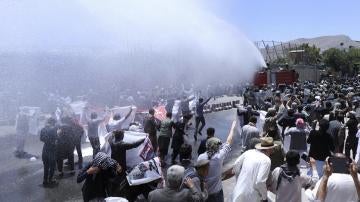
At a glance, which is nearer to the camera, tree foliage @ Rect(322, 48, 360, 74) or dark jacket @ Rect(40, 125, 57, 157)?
dark jacket @ Rect(40, 125, 57, 157)

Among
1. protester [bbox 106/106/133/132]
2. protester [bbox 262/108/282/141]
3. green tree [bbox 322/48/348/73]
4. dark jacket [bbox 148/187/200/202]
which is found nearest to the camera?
dark jacket [bbox 148/187/200/202]

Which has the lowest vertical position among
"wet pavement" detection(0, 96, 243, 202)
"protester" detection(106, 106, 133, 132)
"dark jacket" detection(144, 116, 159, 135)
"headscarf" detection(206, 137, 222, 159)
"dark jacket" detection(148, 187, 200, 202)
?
"wet pavement" detection(0, 96, 243, 202)

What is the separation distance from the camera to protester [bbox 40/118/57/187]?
9836 mm

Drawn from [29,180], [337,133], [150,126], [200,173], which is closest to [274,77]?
[150,126]

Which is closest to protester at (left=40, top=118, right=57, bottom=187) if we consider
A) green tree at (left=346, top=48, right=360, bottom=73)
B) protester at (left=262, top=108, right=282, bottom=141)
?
protester at (left=262, top=108, right=282, bottom=141)

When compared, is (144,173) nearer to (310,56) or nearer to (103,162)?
(103,162)

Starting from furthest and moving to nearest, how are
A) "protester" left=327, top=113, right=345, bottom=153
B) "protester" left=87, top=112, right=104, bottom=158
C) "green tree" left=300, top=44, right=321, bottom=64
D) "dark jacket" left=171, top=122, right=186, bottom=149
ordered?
"green tree" left=300, top=44, right=321, bottom=64 < "protester" left=87, top=112, right=104, bottom=158 < "dark jacket" left=171, top=122, right=186, bottom=149 < "protester" left=327, top=113, right=345, bottom=153

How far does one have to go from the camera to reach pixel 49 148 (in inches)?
390

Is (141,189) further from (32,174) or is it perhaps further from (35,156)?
(35,156)

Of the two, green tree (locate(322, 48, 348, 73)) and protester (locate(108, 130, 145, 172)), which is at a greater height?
protester (locate(108, 130, 145, 172))

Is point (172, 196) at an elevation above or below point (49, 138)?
above

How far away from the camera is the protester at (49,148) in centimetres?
984

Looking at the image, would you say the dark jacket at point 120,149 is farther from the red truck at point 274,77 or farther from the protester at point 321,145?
the red truck at point 274,77

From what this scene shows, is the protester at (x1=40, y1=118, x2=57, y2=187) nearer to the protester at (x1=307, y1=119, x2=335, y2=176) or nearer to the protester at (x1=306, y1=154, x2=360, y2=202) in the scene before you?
the protester at (x1=307, y1=119, x2=335, y2=176)
